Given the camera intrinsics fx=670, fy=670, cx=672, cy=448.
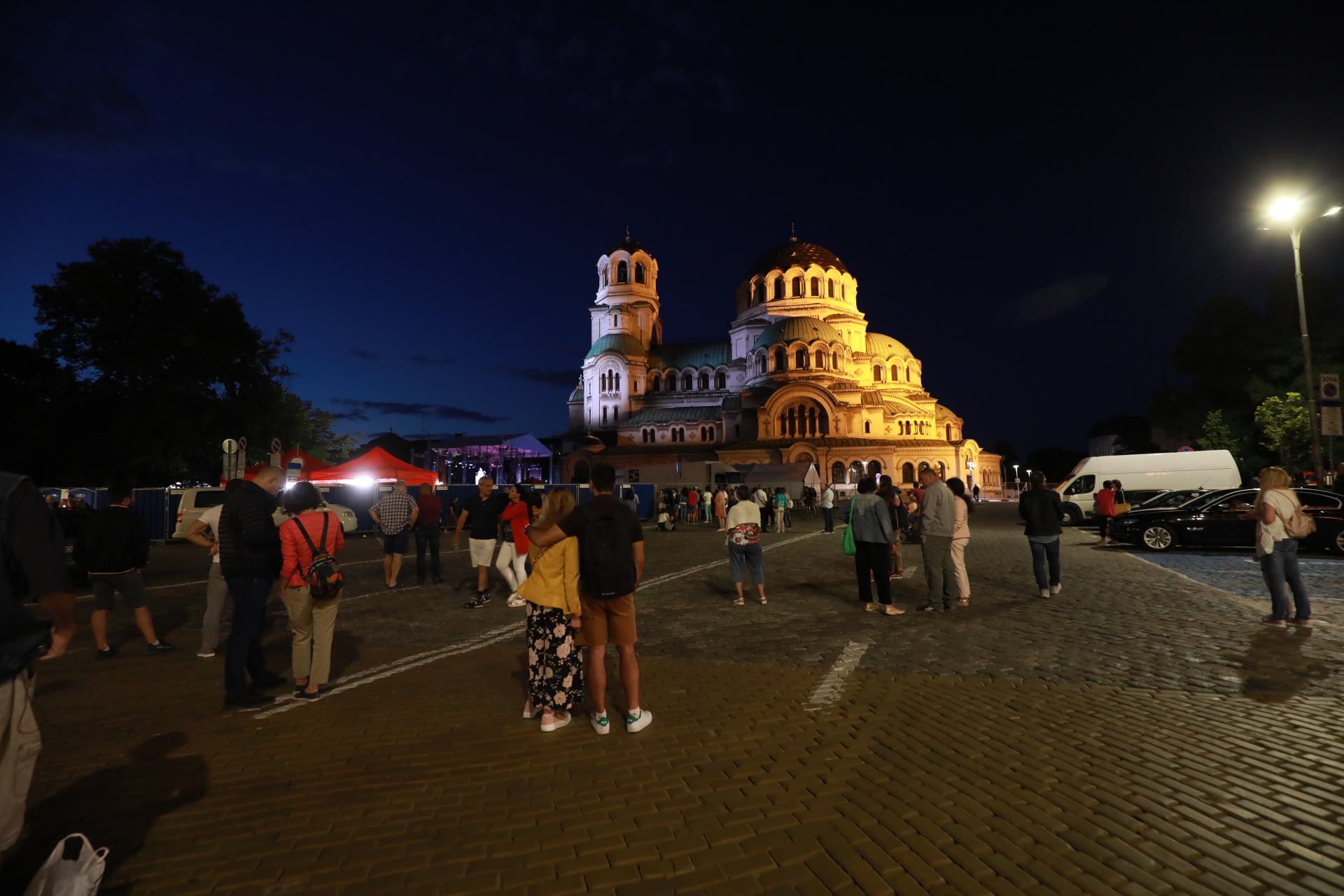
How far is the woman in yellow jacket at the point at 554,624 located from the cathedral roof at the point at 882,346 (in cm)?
5756

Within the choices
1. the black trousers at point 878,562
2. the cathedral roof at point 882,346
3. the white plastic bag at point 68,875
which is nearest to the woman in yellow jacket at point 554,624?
the white plastic bag at point 68,875

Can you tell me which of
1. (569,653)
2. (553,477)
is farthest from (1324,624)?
(553,477)

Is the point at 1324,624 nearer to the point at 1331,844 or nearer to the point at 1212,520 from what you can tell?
the point at 1331,844

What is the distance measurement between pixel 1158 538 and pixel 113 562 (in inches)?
730

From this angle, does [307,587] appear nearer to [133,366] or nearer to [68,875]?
[68,875]

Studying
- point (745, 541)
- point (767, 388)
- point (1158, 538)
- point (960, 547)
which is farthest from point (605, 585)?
point (767, 388)

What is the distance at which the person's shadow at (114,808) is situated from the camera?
3078 mm

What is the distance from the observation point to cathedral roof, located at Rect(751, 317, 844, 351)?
52.6 meters

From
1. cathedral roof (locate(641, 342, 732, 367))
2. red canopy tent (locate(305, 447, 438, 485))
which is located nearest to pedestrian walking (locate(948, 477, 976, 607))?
red canopy tent (locate(305, 447, 438, 485))

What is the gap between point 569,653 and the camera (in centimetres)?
475

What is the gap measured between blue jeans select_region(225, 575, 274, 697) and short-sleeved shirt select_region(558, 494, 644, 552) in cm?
275

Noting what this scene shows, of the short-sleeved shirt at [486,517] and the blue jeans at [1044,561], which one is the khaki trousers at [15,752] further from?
the blue jeans at [1044,561]

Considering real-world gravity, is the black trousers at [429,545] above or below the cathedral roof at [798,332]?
below

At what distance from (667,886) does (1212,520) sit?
652 inches
